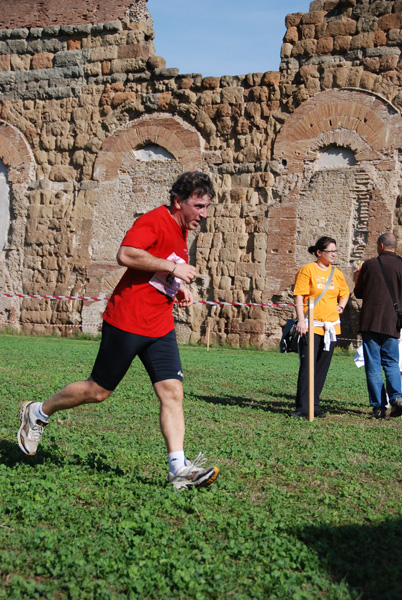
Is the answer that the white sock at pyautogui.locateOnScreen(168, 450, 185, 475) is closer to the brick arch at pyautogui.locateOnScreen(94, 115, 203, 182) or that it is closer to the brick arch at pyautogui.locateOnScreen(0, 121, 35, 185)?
the brick arch at pyautogui.locateOnScreen(94, 115, 203, 182)

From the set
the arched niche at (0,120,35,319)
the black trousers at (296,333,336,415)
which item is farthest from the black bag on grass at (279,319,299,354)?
the arched niche at (0,120,35,319)

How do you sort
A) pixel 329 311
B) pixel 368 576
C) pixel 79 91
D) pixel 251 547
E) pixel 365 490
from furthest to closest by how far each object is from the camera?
pixel 79 91 → pixel 329 311 → pixel 365 490 → pixel 251 547 → pixel 368 576

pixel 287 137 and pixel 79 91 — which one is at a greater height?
pixel 79 91

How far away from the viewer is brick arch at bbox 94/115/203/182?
1773 cm

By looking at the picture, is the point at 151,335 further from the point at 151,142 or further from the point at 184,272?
the point at 151,142

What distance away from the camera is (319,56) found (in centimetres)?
1683

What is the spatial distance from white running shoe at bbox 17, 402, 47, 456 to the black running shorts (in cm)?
51

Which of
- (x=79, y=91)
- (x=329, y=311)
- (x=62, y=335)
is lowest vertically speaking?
(x=62, y=335)

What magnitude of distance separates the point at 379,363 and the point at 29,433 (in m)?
4.46

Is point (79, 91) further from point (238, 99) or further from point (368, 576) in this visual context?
point (368, 576)

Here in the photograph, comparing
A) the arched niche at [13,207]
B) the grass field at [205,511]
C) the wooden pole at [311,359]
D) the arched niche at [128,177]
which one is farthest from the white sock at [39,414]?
the arched niche at [13,207]

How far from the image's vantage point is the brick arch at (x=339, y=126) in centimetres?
1602

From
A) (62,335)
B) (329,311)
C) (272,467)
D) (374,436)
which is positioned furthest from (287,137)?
(272,467)

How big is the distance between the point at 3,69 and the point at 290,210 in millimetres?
9237
